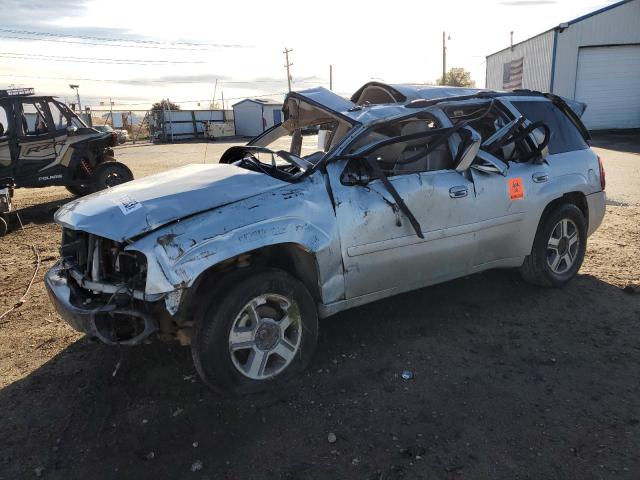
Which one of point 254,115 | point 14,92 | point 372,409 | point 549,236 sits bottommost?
point 372,409

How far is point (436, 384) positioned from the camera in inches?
133

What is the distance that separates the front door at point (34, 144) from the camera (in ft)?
31.0

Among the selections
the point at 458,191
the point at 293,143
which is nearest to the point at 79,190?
the point at 293,143

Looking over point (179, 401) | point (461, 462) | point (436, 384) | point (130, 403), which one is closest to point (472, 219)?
point (436, 384)

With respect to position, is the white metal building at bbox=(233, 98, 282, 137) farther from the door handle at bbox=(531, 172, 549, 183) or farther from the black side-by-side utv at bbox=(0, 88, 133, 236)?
the door handle at bbox=(531, 172, 549, 183)

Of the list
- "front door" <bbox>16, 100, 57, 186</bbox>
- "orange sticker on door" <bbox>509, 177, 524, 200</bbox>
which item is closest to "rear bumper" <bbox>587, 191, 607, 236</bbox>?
"orange sticker on door" <bbox>509, 177, 524, 200</bbox>

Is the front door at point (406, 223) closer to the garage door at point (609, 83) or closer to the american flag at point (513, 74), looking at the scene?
the garage door at point (609, 83)

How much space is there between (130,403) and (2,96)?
8313mm

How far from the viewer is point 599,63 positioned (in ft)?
85.4

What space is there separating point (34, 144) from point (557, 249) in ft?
30.0

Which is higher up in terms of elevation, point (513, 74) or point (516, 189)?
point (513, 74)

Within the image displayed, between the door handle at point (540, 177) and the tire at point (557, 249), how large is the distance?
0.38 meters

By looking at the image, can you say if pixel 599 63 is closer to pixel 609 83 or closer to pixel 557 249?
pixel 609 83

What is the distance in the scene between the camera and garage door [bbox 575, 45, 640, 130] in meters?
25.9
